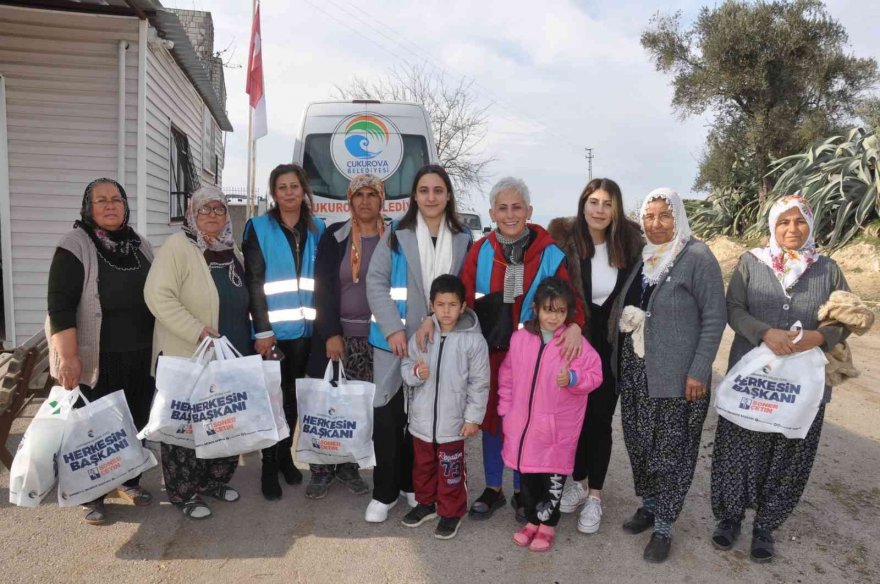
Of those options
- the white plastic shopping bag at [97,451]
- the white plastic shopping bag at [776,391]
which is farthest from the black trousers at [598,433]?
the white plastic shopping bag at [97,451]

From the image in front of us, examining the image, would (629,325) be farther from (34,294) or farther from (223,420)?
Result: (34,294)

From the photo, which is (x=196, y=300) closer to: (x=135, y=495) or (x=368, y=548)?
(x=135, y=495)

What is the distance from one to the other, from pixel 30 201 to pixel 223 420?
14.5ft

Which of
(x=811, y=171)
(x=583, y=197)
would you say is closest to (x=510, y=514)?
(x=583, y=197)

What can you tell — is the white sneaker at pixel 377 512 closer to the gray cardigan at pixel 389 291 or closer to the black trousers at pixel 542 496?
the gray cardigan at pixel 389 291

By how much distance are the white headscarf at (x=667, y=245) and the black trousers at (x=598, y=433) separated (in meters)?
0.59

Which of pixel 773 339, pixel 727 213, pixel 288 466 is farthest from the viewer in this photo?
pixel 727 213

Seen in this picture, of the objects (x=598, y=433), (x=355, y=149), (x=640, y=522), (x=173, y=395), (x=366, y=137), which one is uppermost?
(x=366, y=137)

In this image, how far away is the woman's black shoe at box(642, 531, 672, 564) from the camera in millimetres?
2934

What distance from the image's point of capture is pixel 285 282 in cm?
343

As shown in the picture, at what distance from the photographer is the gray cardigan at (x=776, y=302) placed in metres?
2.79

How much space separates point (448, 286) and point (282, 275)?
1013mm

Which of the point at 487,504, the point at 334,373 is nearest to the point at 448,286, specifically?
the point at 334,373

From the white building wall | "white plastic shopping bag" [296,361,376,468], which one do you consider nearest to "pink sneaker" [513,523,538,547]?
"white plastic shopping bag" [296,361,376,468]
